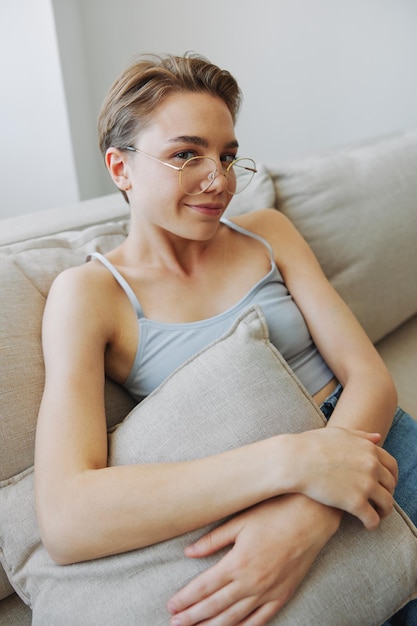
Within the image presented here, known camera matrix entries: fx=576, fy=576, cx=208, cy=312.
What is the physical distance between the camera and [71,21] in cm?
176

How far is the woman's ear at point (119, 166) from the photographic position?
108cm

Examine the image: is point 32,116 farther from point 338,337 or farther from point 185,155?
point 338,337

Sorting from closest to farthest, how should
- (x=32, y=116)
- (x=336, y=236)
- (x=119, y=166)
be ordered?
1. (x=119, y=166)
2. (x=336, y=236)
3. (x=32, y=116)

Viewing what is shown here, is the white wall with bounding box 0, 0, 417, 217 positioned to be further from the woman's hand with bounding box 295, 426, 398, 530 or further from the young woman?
the woman's hand with bounding box 295, 426, 398, 530

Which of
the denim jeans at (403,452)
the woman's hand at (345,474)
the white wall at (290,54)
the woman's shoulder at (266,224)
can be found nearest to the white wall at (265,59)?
the white wall at (290,54)

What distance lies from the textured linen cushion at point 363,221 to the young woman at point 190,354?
25 centimetres

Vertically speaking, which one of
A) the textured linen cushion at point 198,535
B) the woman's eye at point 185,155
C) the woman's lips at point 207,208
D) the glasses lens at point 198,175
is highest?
the woman's eye at point 185,155

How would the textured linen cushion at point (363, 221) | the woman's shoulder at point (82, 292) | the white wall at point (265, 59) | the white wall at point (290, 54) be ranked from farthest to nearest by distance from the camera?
the white wall at point (290, 54) → the white wall at point (265, 59) → the textured linen cushion at point (363, 221) → the woman's shoulder at point (82, 292)

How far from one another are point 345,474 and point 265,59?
6.30ft

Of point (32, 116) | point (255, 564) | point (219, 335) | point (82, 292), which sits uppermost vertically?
point (32, 116)

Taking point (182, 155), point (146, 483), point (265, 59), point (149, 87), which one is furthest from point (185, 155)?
point (265, 59)

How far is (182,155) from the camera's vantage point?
102 centimetres

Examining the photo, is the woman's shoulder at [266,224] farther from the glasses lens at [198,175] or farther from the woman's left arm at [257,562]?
the woman's left arm at [257,562]

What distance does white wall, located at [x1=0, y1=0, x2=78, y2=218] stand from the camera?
5.36 feet
